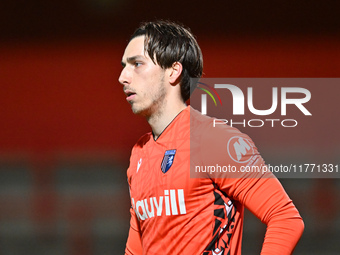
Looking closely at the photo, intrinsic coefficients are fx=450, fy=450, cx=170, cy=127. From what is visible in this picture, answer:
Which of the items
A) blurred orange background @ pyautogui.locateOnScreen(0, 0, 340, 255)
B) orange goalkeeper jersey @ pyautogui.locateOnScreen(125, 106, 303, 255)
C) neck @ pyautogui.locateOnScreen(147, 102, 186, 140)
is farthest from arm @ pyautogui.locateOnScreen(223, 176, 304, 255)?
blurred orange background @ pyautogui.locateOnScreen(0, 0, 340, 255)

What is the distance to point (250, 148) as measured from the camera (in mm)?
1170

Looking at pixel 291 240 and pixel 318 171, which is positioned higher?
pixel 318 171

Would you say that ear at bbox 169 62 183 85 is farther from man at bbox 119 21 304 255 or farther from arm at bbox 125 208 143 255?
arm at bbox 125 208 143 255

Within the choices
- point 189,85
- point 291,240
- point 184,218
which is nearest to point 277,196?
point 291,240

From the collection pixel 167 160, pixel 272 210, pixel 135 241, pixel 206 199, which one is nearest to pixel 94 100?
pixel 135 241

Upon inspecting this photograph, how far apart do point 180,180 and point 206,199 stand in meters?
0.09

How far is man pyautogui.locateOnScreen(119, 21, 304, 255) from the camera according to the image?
110 cm

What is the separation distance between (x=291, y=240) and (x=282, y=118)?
155 centimetres

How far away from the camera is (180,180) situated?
3.95ft

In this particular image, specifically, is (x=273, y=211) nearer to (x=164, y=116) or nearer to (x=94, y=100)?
(x=164, y=116)

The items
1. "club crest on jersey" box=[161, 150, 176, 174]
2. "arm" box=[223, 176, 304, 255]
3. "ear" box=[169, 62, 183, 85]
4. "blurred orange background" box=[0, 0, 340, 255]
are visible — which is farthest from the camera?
"blurred orange background" box=[0, 0, 340, 255]

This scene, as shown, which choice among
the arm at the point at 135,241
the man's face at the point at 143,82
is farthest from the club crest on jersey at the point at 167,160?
the arm at the point at 135,241

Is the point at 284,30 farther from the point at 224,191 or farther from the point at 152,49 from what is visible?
the point at 224,191

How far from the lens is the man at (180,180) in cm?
110
